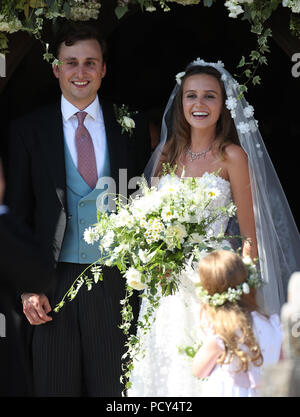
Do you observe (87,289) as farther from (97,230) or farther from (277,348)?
(277,348)

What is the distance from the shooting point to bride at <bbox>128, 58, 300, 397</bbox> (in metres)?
4.82

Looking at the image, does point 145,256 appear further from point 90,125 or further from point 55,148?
point 90,125

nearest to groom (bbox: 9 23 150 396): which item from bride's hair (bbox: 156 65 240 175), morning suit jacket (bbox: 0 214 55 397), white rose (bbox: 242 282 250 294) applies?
bride's hair (bbox: 156 65 240 175)

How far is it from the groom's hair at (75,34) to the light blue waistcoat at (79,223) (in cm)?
84

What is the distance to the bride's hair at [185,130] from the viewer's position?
5207 mm

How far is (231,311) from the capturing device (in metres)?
3.96

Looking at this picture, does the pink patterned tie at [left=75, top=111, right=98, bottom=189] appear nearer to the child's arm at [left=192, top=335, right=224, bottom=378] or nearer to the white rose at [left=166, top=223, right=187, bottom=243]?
the white rose at [left=166, top=223, right=187, bottom=243]

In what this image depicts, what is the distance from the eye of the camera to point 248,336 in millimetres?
3912

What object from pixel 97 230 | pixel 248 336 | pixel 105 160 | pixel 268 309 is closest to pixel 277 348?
pixel 248 336

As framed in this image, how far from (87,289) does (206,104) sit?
50.8 inches

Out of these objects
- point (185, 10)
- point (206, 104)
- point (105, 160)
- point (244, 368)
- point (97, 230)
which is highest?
point (185, 10)

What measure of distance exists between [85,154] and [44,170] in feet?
0.86

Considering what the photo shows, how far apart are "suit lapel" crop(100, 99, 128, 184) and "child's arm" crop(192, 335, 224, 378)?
4.53ft

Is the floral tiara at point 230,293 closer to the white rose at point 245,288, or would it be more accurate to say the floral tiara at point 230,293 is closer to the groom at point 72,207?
the white rose at point 245,288
